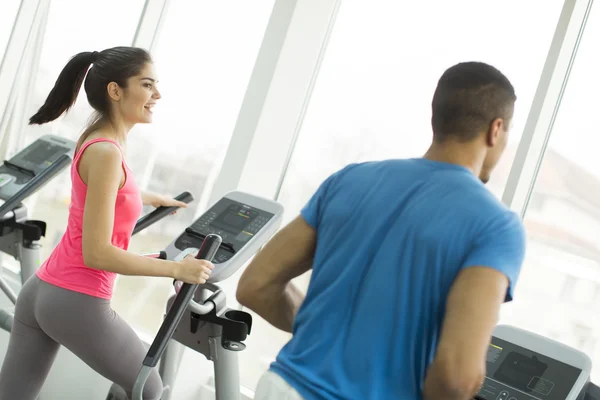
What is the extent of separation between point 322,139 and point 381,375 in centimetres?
243

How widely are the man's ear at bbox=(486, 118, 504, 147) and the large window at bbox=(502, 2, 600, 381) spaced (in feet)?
5.62

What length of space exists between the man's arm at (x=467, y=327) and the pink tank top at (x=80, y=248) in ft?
4.35

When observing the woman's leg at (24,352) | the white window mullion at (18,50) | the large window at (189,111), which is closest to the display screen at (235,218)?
the woman's leg at (24,352)

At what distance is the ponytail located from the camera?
102 inches

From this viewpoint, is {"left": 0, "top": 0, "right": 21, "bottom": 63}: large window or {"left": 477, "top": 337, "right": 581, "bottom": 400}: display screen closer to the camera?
{"left": 477, "top": 337, "right": 581, "bottom": 400}: display screen

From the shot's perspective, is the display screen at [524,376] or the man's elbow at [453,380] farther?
the display screen at [524,376]

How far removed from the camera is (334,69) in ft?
12.2

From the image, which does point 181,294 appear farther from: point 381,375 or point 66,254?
point 381,375

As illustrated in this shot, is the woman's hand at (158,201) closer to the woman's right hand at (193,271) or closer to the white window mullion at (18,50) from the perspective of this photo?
the woman's right hand at (193,271)

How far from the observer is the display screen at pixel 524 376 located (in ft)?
6.62

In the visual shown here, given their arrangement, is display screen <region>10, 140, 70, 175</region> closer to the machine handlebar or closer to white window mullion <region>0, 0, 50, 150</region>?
the machine handlebar

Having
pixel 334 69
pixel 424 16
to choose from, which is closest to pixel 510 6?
pixel 424 16

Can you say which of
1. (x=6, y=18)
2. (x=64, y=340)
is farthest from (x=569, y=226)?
(x=6, y=18)

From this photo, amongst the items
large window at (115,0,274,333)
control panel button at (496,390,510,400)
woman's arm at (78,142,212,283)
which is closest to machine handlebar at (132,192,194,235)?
woman's arm at (78,142,212,283)
